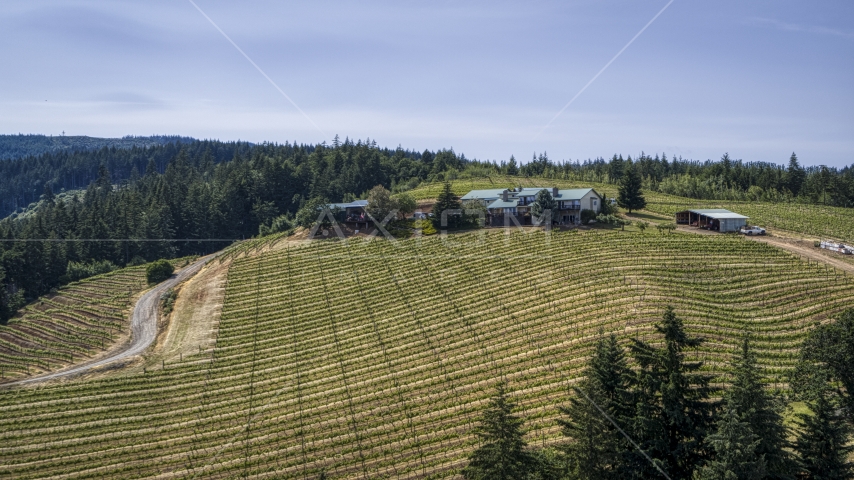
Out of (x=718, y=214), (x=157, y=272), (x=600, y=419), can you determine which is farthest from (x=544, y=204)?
(x=157, y=272)

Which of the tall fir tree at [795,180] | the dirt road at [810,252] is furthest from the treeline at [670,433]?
the tall fir tree at [795,180]

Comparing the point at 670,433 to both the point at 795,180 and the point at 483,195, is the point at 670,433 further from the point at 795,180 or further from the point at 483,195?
the point at 795,180

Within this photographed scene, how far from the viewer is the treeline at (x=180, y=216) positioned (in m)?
99.4

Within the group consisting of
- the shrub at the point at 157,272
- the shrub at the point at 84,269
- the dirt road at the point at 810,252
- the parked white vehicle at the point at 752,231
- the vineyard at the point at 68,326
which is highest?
the parked white vehicle at the point at 752,231

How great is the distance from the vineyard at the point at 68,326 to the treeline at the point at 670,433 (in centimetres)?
5242

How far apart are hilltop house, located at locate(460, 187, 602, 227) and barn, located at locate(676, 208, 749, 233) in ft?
38.2

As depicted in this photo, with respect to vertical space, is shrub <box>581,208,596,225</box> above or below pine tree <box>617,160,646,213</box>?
below

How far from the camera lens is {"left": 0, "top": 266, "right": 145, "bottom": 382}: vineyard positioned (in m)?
60.3

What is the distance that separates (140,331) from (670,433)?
59.1 meters

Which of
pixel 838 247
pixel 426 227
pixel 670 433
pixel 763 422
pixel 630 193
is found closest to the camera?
pixel 763 422

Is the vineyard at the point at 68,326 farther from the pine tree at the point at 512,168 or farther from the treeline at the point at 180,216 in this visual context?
the pine tree at the point at 512,168

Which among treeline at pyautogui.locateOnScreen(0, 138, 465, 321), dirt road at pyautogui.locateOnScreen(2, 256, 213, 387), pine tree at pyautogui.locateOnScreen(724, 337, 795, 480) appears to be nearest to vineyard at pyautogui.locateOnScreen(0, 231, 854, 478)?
dirt road at pyautogui.locateOnScreen(2, 256, 213, 387)

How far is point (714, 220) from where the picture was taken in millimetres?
73875

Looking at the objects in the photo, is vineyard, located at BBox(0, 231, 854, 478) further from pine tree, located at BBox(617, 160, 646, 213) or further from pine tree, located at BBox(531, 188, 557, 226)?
pine tree, located at BBox(617, 160, 646, 213)
